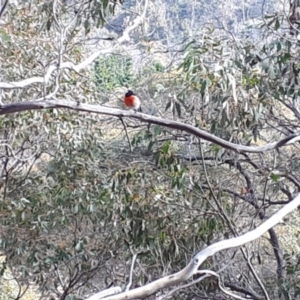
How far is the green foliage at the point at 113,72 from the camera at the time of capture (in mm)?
3424

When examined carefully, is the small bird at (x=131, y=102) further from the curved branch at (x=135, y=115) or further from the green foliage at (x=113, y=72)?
the green foliage at (x=113, y=72)

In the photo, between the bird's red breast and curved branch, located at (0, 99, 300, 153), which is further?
the bird's red breast

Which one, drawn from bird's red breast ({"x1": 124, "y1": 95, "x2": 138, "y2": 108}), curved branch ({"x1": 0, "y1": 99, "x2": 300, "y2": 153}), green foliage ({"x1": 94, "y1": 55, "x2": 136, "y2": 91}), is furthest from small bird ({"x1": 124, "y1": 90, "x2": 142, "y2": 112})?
green foliage ({"x1": 94, "y1": 55, "x2": 136, "y2": 91})

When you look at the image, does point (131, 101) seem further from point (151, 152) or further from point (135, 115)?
point (135, 115)

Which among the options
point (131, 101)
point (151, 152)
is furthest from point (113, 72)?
point (131, 101)

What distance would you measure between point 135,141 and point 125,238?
0.43 metres

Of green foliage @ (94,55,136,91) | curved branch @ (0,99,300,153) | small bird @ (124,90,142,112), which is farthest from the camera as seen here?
green foliage @ (94,55,136,91)

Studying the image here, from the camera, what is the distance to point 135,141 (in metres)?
2.65

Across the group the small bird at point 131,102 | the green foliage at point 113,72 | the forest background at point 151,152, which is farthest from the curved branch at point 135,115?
the green foliage at point 113,72

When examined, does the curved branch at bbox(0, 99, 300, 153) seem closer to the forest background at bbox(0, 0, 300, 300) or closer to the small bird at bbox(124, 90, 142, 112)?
the forest background at bbox(0, 0, 300, 300)

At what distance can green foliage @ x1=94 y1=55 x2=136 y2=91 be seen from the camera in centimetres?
342

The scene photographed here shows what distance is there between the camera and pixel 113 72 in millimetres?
3602

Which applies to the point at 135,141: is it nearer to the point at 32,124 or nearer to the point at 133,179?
the point at 133,179

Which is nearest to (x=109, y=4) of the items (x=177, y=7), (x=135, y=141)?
(x=135, y=141)
